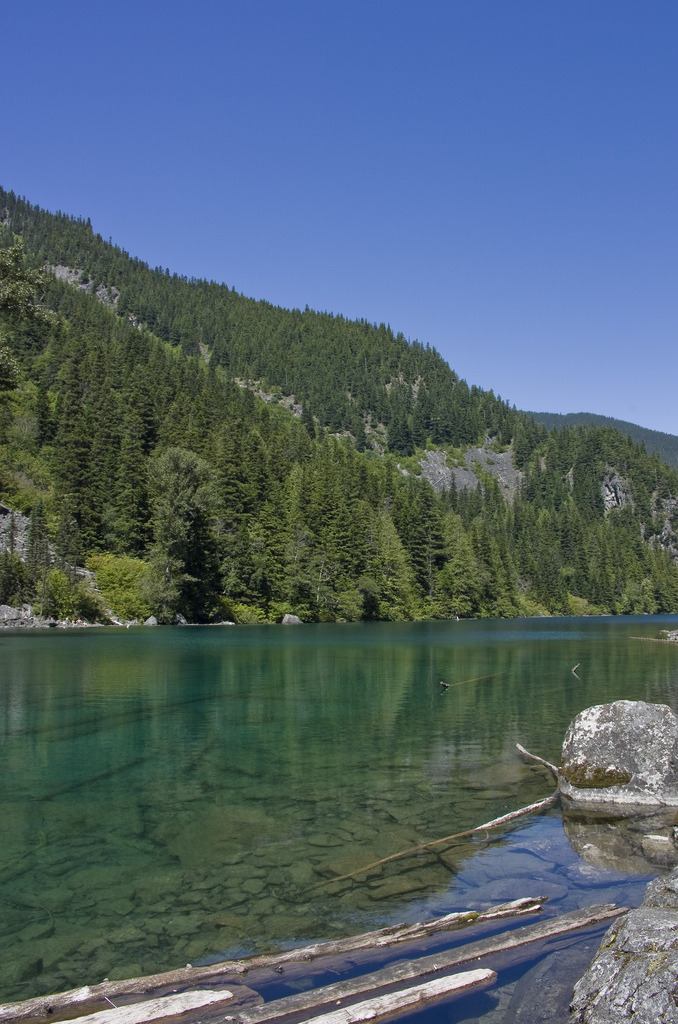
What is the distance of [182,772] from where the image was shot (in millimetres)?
16375

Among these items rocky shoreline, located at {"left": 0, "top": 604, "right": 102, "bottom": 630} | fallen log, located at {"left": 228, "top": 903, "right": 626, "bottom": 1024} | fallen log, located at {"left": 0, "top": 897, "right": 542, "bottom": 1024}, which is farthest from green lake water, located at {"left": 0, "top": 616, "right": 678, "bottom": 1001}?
rocky shoreline, located at {"left": 0, "top": 604, "right": 102, "bottom": 630}

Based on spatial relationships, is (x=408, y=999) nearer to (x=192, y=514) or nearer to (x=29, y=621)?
(x=29, y=621)

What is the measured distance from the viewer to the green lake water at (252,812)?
344 inches

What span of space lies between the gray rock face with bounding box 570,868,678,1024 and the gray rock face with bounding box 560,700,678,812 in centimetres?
828

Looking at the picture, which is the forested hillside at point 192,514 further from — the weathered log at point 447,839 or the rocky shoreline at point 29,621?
the weathered log at point 447,839

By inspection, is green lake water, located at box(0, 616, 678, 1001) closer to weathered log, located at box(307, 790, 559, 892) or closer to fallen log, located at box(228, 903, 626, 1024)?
weathered log, located at box(307, 790, 559, 892)

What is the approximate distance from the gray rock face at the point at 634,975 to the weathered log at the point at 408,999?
1.00 meters

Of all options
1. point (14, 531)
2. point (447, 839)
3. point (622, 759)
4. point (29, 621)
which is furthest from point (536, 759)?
point (14, 531)

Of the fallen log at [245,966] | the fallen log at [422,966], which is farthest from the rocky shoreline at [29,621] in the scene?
the fallen log at [422,966]

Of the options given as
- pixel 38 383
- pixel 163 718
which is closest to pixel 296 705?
pixel 163 718

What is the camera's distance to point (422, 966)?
22.6ft

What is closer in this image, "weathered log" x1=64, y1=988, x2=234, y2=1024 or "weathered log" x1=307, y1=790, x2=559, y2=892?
"weathered log" x1=64, y1=988, x2=234, y2=1024

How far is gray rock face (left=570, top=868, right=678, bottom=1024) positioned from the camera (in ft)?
17.8

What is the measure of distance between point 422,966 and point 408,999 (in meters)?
0.72
